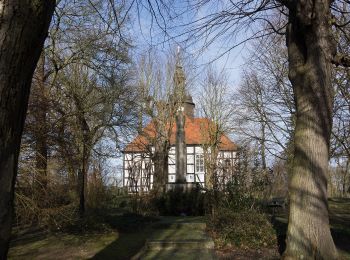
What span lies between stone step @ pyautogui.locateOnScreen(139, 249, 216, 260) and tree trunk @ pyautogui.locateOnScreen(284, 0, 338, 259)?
2396mm

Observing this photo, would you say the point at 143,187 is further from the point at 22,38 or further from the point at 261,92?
the point at 22,38

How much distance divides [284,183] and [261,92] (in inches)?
254

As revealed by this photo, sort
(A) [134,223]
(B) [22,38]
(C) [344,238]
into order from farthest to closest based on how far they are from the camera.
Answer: (A) [134,223], (C) [344,238], (B) [22,38]

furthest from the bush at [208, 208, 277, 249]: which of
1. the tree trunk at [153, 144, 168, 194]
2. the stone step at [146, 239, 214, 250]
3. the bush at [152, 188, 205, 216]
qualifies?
the tree trunk at [153, 144, 168, 194]

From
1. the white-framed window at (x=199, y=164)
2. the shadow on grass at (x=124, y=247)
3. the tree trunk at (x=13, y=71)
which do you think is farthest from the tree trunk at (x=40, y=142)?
the white-framed window at (x=199, y=164)

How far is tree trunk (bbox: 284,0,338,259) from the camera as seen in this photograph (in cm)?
721

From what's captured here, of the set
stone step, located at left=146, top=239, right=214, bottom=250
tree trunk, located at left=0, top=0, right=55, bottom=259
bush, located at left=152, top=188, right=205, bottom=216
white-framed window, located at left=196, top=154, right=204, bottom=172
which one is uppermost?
white-framed window, located at left=196, top=154, right=204, bottom=172

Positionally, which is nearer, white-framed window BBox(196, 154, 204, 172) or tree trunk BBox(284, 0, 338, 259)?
tree trunk BBox(284, 0, 338, 259)

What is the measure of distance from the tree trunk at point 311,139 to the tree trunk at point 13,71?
4985 mm

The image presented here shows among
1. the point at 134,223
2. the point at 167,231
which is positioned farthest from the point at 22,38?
the point at 134,223

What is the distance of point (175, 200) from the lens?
18.1 meters

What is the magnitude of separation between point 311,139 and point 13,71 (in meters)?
5.26

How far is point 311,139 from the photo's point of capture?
7402 millimetres

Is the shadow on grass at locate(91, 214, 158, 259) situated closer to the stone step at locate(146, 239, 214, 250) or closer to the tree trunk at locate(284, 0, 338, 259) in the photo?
the stone step at locate(146, 239, 214, 250)
